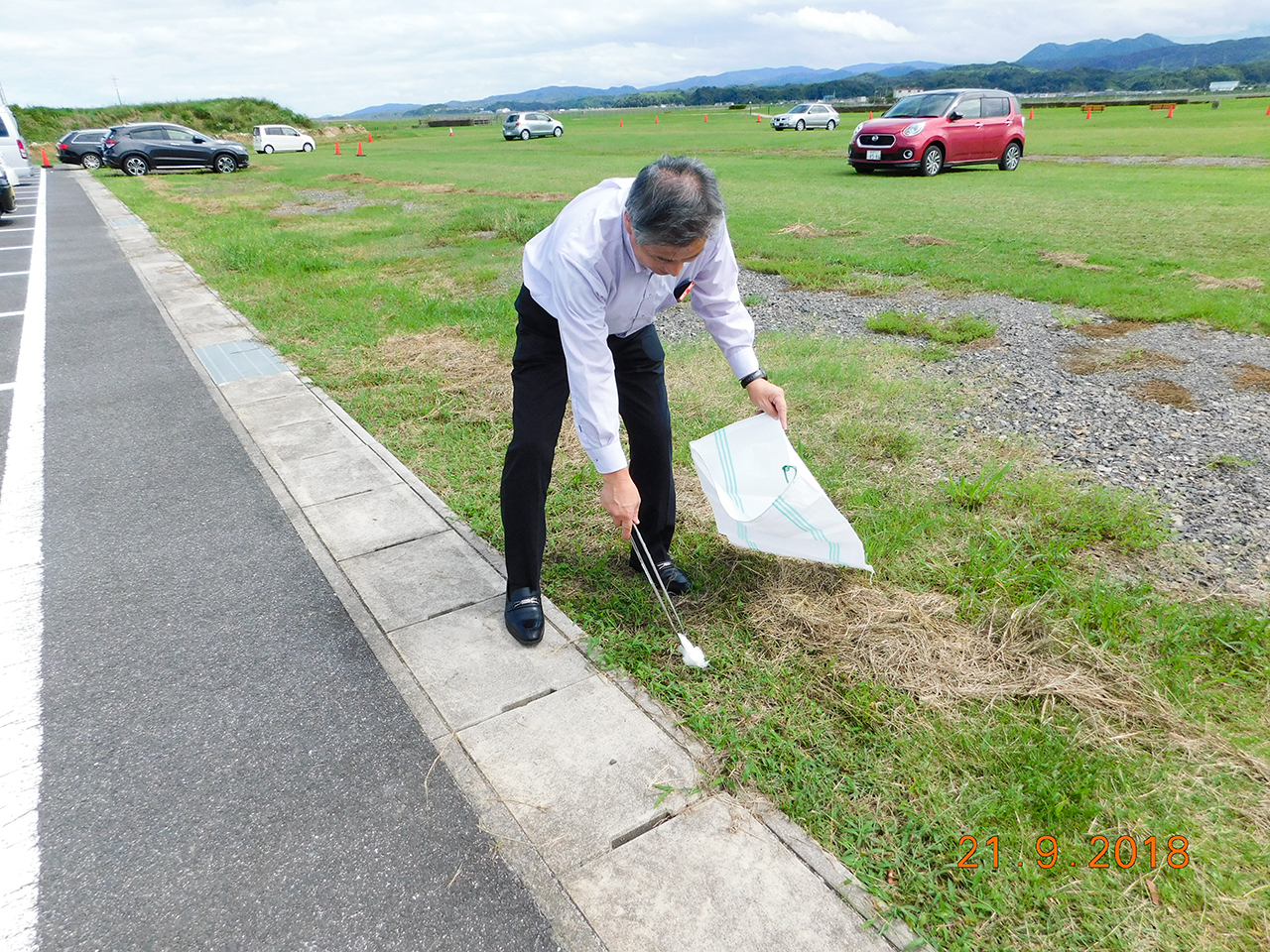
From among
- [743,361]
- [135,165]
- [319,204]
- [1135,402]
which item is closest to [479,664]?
[743,361]

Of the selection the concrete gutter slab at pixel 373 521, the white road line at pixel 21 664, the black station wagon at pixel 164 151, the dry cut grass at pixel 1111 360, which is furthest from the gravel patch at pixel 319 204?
the dry cut grass at pixel 1111 360

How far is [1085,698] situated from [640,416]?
1697 millimetres

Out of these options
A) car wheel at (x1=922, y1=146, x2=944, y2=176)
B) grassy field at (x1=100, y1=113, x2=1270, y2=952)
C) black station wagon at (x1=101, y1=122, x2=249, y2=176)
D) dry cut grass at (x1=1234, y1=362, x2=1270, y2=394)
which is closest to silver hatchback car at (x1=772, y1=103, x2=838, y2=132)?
car wheel at (x1=922, y1=146, x2=944, y2=176)

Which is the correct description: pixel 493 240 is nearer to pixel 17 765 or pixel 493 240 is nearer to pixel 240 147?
pixel 17 765

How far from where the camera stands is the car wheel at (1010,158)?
16.3 m

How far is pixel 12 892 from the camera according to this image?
1896 millimetres

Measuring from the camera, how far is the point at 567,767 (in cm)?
223

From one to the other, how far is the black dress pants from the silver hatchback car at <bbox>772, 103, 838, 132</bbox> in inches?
1444

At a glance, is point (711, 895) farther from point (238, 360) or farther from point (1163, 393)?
point (238, 360)

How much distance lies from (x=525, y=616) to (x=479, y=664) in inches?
9.3

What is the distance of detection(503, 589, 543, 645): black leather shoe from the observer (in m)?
2.77

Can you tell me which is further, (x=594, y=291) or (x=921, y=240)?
(x=921, y=240)

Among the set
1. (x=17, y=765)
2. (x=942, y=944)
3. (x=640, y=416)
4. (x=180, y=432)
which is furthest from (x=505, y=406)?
(x=942, y=944)

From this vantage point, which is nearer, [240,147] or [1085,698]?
[1085,698]
